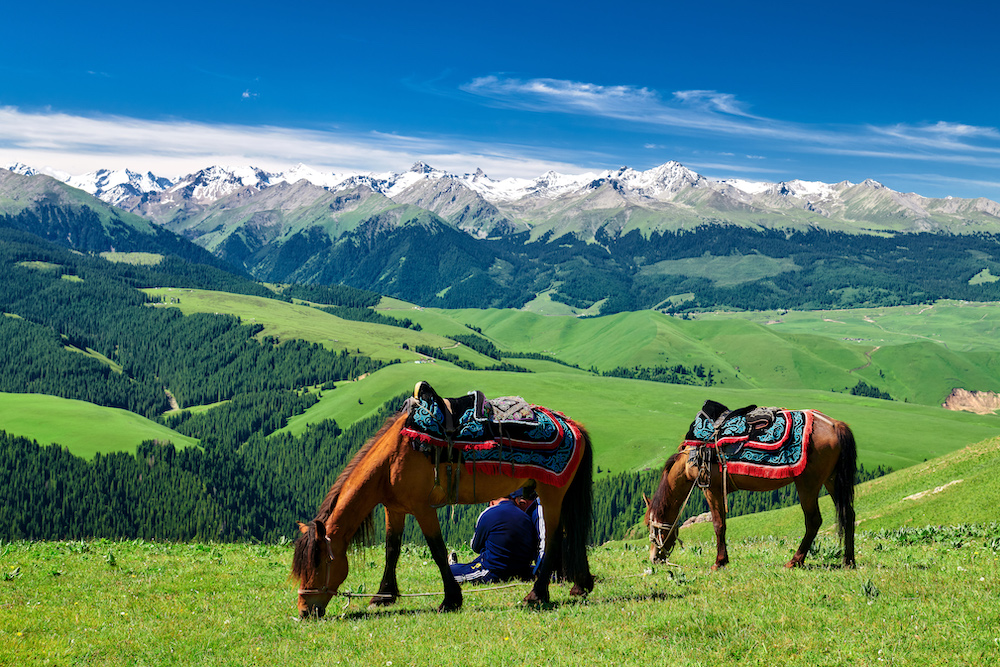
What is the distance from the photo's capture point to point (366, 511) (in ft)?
55.8

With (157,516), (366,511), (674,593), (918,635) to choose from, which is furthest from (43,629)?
(157,516)

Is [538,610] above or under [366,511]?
under

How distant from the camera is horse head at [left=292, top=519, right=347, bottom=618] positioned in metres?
16.2

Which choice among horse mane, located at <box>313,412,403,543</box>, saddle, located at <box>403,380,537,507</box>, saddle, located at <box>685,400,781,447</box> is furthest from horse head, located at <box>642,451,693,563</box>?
horse mane, located at <box>313,412,403,543</box>

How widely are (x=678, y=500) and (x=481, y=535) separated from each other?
23.3ft

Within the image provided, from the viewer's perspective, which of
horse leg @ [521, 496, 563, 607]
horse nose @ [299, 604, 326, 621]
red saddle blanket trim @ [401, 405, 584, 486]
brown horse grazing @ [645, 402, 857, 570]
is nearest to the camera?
horse nose @ [299, 604, 326, 621]

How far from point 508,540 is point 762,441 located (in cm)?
858

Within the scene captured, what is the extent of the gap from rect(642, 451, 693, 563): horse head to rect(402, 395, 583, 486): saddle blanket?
596cm

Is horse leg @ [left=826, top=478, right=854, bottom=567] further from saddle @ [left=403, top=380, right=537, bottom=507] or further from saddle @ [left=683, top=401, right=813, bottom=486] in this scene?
saddle @ [left=403, top=380, right=537, bottom=507]

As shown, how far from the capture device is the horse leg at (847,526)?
19.4m

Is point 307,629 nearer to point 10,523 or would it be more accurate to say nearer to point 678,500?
point 678,500

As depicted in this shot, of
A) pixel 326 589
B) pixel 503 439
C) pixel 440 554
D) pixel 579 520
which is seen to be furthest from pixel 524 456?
pixel 326 589

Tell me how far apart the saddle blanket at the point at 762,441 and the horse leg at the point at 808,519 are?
695 mm

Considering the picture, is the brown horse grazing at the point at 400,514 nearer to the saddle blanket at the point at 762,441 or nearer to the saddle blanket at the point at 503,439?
the saddle blanket at the point at 503,439
